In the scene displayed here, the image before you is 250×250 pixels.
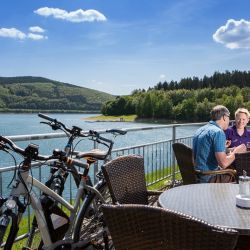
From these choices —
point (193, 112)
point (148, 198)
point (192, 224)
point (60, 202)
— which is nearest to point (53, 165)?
point (60, 202)

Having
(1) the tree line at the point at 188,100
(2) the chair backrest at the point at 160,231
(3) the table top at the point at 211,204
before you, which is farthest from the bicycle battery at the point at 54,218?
(1) the tree line at the point at 188,100

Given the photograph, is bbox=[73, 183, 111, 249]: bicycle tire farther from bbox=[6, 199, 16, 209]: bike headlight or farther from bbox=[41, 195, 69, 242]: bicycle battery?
bbox=[6, 199, 16, 209]: bike headlight

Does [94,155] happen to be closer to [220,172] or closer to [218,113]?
[220,172]

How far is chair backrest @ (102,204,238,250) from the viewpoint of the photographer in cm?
162

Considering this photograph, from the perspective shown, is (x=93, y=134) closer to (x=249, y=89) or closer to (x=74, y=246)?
(x=74, y=246)

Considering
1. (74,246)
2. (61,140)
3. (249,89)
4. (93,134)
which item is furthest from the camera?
(249,89)

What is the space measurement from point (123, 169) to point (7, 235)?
96 cm

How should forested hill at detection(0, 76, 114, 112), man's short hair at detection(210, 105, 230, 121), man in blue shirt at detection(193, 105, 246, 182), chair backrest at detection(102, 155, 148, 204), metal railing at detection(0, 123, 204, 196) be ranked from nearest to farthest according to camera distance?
chair backrest at detection(102, 155, 148, 204)
man in blue shirt at detection(193, 105, 246, 182)
man's short hair at detection(210, 105, 230, 121)
metal railing at detection(0, 123, 204, 196)
forested hill at detection(0, 76, 114, 112)

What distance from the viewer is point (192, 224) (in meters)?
1.67

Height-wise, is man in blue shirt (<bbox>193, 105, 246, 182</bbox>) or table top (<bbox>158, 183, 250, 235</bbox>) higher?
man in blue shirt (<bbox>193, 105, 246, 182</bbox>)

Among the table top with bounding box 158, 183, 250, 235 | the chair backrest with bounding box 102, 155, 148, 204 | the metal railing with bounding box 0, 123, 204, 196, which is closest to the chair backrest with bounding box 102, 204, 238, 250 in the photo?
the table top with bounding box 158, 183, 250, 235

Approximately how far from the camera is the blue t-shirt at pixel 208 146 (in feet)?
15.4

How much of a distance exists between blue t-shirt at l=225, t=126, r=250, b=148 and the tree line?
80.8 m

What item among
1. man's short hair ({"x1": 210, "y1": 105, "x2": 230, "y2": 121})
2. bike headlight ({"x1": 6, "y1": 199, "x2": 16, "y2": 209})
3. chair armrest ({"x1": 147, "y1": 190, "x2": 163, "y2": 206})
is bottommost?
chair armrest ({"x1": 147, "y1": 190, "x2": 163, "y2": 206})
